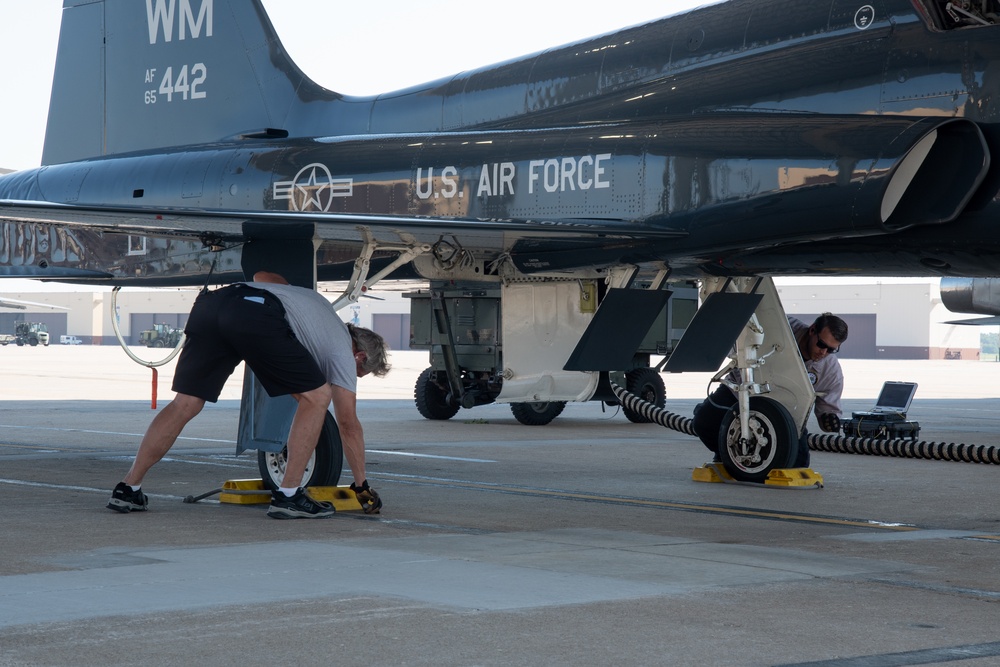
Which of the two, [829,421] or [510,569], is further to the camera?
[829,421]

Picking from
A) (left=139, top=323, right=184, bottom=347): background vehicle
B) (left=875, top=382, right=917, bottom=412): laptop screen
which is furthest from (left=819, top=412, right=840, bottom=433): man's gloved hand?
(left=139, top=323, right=184, bottom=347): background vehicle

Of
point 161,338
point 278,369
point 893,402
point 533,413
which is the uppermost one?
point 161,338

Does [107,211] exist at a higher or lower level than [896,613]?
higher

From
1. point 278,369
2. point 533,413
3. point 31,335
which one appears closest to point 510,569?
point 278,369

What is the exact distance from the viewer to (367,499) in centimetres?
784

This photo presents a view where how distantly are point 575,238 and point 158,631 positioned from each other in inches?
216

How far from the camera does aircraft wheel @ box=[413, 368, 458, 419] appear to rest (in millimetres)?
18391

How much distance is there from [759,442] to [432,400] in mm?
8859

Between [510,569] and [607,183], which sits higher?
[607,183]

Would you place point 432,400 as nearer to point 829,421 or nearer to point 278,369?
point 829,421

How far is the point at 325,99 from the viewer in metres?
12.6

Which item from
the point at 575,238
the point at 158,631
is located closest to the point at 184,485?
the point at 575,238

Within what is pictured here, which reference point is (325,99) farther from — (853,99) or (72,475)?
(853,99)

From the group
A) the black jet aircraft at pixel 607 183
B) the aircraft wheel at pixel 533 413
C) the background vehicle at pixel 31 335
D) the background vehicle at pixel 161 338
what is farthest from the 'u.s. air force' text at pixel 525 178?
the background vehicle at pixel 31 335
